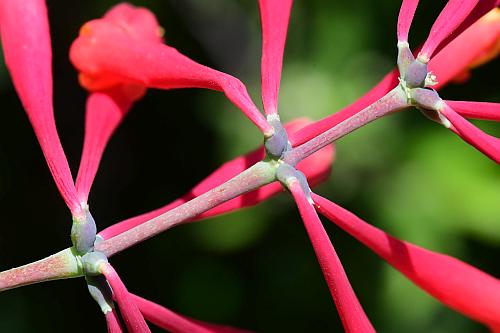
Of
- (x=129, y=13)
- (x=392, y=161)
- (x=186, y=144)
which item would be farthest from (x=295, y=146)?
(x=186, y=144)

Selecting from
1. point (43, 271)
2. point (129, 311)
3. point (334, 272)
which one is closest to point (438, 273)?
point (334, 272)

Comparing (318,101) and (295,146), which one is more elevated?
(318,101)

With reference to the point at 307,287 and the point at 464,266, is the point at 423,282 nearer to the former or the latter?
the point at 464,266

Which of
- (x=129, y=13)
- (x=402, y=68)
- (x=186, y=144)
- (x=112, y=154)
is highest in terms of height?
(x=112, y=154)

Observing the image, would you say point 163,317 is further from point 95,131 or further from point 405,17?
point 405,17

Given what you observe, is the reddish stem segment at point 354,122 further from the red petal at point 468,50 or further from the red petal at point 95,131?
the red petal at point 95,131
